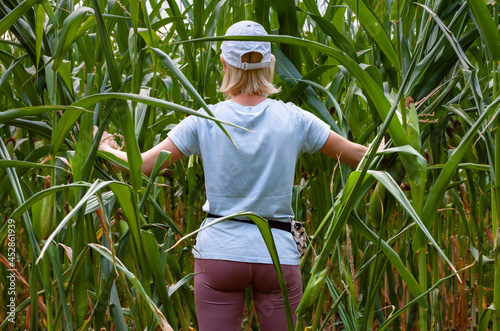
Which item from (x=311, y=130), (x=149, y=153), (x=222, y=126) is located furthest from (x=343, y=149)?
(x=222, y=126)

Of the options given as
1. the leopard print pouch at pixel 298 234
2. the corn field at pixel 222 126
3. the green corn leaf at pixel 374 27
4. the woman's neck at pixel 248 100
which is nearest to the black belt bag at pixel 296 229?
the leopard print pouch at pixel 298 234

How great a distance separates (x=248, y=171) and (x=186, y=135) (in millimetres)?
145

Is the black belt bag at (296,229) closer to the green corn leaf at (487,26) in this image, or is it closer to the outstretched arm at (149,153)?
the outstretched arm at (149,153)

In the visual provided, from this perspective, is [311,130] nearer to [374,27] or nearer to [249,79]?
[249,79]

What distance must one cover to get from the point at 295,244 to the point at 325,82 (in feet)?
1.79

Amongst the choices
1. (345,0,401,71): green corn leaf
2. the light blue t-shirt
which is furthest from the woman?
(345,0,401,71): green corn leaf

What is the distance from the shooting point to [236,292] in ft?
3.48

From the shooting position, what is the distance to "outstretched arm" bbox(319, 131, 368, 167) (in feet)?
3.33

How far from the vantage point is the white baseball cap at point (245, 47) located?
3.32ft

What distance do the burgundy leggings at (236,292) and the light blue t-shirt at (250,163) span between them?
2cm

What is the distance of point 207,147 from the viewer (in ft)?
3.41

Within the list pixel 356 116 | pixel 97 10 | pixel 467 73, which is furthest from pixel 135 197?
pixel 356 116

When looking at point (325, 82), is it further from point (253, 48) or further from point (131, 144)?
point (131, 144)

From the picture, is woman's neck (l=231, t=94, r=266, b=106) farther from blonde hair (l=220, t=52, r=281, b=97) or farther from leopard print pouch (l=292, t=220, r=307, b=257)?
leopard print pouch (l=292, t=220, r=307, b=257)
